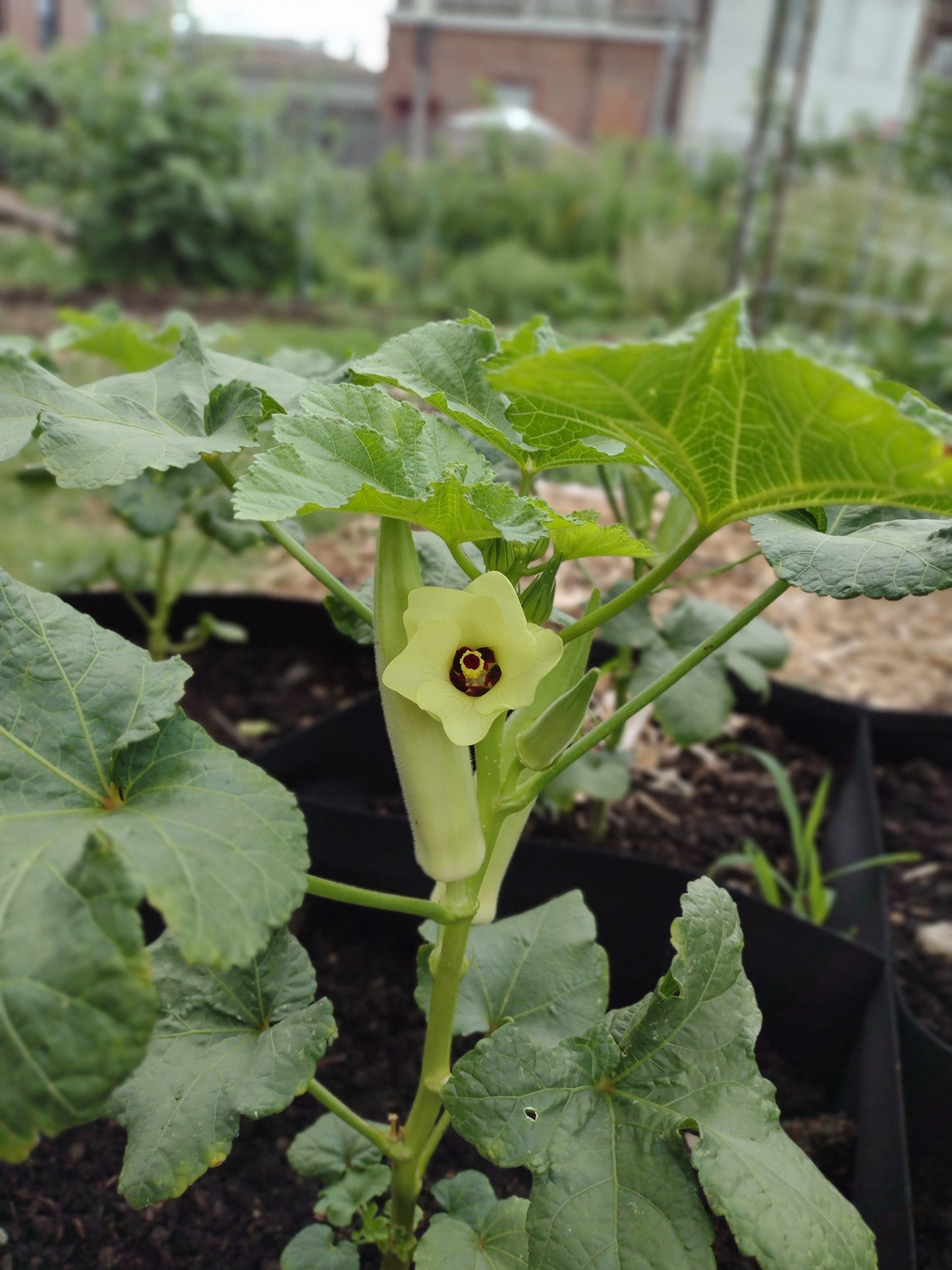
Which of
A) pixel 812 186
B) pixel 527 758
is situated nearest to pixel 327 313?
pixel 812 186

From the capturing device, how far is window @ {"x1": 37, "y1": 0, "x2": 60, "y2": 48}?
1945 centimetres

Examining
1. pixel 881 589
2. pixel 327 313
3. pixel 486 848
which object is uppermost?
pixel 881 589

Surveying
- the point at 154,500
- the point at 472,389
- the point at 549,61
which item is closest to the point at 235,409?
the point at 472,389

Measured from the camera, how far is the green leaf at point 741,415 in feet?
2.23

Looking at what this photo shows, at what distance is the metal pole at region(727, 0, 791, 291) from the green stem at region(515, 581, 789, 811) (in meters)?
5.75

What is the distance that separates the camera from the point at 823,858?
2.06m

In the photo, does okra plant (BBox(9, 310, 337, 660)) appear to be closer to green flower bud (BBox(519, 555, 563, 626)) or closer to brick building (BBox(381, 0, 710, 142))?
green flower bud (BBox(519, 555, 563, 626))

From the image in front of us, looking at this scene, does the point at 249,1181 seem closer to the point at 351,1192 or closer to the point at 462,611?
the point at 351,1192

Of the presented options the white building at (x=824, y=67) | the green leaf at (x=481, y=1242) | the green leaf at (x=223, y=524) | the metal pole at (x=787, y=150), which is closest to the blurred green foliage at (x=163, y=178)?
the metal pole at (x=787, y=150)

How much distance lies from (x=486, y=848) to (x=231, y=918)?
33 cm

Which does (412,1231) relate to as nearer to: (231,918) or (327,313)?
(231,918)

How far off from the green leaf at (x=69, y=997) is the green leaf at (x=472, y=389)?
485mm

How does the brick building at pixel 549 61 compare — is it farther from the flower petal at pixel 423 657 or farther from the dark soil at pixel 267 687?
the flower petal at pixel 423 657

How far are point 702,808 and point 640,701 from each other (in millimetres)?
1292
